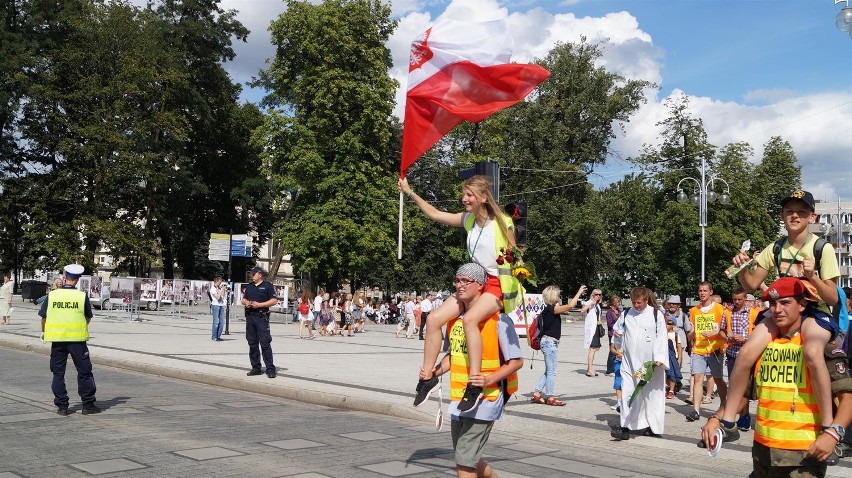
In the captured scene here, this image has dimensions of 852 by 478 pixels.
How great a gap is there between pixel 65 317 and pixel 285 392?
368 centimetres

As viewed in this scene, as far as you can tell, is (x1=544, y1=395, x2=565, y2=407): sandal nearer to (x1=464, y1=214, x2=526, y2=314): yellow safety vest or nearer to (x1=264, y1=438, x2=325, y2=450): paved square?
(x1=264, y1=438, x2=325, y2=450): paved square

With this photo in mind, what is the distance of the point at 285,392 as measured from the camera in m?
13.4

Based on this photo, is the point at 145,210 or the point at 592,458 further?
the point at 145,210

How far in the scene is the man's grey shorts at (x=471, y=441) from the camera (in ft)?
18.8

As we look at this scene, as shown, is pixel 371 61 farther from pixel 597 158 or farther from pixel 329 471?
pixel 329 471

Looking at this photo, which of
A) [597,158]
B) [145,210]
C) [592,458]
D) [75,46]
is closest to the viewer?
[592,458]

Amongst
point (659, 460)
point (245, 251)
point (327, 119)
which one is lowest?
point (659, 460)

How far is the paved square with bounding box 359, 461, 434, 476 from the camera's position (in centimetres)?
760

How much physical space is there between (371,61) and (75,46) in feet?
58.6

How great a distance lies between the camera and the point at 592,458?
8.94 m

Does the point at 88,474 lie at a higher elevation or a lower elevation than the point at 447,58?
lower

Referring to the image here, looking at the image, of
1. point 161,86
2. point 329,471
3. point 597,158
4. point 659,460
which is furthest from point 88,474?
point 597,158

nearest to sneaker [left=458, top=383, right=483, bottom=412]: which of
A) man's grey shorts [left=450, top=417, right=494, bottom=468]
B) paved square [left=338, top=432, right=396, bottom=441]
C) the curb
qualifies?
man's grey shorts [left=450, top=417, right=494, bottom=468]

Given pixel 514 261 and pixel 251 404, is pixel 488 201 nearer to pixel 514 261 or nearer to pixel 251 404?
pixel 514 261
